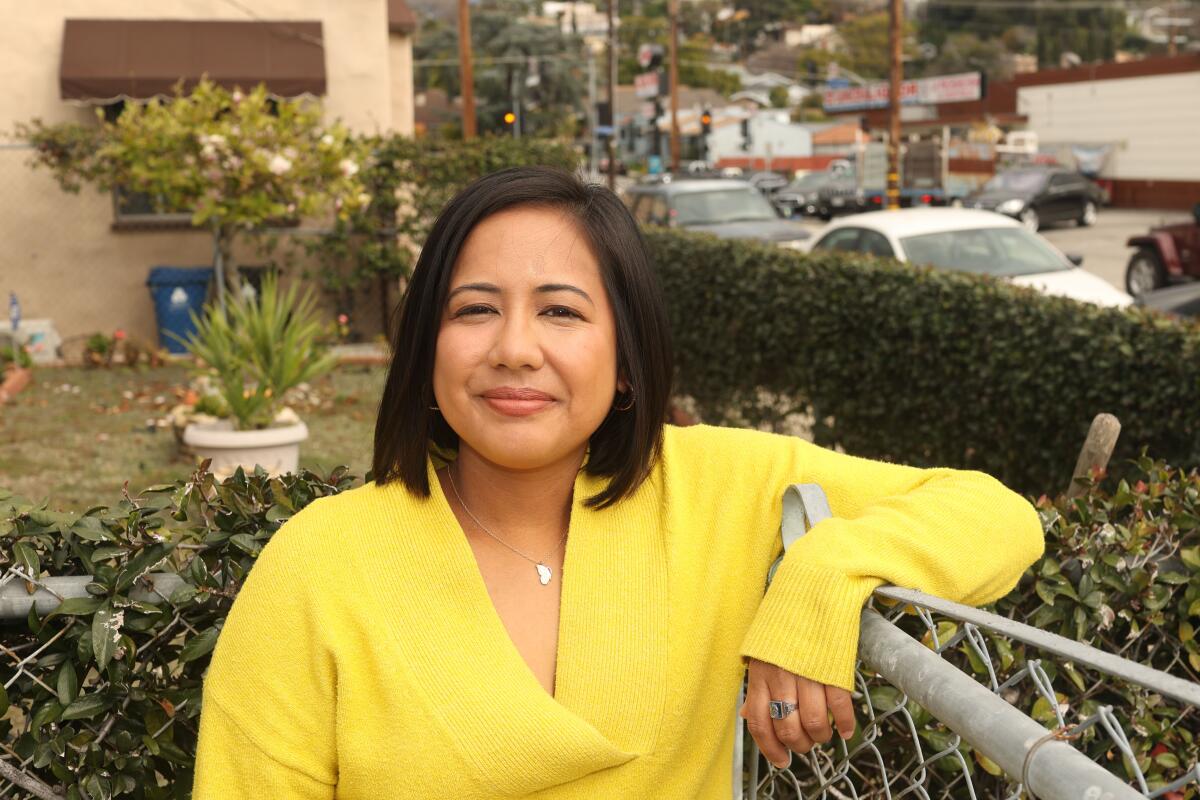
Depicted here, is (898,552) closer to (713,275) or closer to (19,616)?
(19,616)

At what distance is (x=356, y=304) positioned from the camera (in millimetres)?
14984

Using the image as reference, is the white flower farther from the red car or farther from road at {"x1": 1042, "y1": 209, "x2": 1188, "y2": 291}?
road at {"x1": 1042, "y1": 209, "x2": 1188, "y2": 291}

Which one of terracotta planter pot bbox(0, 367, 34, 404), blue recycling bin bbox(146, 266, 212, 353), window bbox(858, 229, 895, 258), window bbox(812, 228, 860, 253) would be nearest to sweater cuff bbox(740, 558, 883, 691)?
window bbox(858, 229, 895, 258)

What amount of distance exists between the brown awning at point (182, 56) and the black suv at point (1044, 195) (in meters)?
22.5

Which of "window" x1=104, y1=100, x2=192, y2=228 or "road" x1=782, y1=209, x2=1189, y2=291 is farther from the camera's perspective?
"road" x1=782, y1=209, x2=1189, y2=291

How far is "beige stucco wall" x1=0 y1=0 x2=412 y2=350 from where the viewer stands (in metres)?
14.2

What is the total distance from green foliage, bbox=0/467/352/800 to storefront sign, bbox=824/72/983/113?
3615 cm

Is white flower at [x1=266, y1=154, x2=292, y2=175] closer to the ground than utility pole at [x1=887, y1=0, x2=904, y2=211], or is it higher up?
closer to the ground

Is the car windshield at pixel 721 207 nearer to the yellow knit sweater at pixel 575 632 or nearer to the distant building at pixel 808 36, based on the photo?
the yellow knit sweater at pixel 575 632

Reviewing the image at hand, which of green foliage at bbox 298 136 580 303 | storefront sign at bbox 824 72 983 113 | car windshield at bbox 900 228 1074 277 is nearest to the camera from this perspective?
A: car windshield at bbox 900 228 1074 277

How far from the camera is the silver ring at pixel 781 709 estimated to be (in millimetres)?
1575

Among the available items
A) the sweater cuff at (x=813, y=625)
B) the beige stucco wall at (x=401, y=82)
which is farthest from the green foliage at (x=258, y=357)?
the beige stucco wall at (x=401, y=82)

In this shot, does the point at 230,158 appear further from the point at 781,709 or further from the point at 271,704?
the point at 781,709

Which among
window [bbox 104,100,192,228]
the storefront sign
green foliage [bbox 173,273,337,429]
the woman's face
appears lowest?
green foliage [bbox 173,273,337,429]
